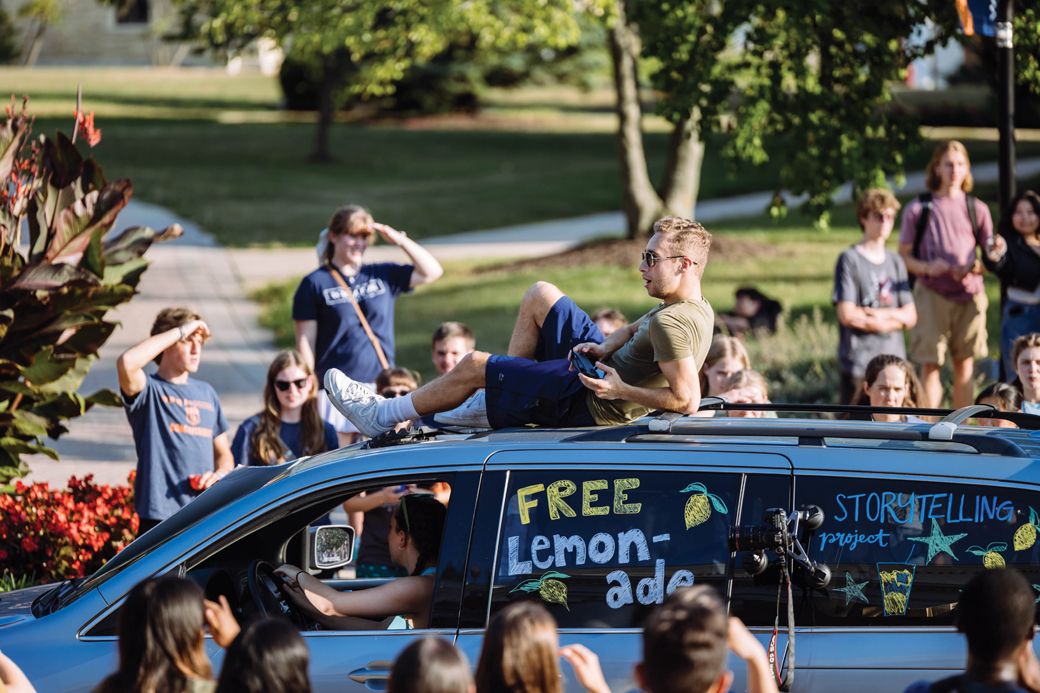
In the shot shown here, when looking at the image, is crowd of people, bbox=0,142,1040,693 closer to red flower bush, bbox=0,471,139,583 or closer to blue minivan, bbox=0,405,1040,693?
blue minivan, bbox=0,405,1040,693

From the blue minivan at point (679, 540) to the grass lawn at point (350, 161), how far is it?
48.2 feet

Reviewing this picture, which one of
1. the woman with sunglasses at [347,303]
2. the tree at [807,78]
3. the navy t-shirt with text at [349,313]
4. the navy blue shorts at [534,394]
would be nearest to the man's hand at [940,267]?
the tree at [807,78]

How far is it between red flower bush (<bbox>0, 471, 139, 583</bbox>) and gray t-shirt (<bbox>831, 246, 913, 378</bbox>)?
4835 millimetres

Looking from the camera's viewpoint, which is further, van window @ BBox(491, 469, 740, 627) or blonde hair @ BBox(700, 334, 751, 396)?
blonde hair @ BBox(700, 334, 751, 396)

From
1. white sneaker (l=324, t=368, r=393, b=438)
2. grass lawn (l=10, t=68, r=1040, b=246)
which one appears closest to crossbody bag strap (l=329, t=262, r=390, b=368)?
white sneaker (l=324, t=368, r=393, b=438)

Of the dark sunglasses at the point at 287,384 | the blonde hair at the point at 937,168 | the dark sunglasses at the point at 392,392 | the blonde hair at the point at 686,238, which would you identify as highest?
the blonde hair at the point at 686,238

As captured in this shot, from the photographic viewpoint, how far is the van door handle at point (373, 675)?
438cm

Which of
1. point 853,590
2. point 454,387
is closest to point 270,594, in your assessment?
point 454,387

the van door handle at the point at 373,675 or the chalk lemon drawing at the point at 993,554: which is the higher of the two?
Result: the chalk lemon drawing at the point at 993,554

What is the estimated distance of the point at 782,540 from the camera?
164 inches

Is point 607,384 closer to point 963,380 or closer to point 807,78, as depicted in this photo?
point 963,380

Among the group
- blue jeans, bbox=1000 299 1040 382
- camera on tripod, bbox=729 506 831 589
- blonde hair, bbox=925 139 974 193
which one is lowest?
blue jeans, bbox=1000 299 1040 382

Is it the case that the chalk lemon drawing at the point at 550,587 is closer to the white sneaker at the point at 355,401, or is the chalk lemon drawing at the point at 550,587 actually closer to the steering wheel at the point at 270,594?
the steering wheel at the point at 270,594

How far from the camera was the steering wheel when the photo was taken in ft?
15.8
